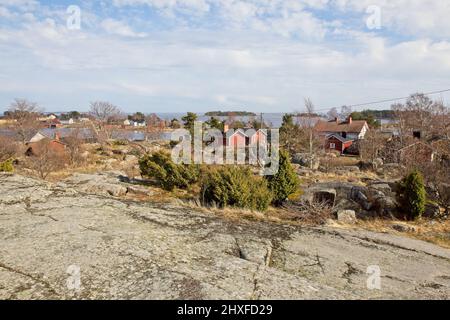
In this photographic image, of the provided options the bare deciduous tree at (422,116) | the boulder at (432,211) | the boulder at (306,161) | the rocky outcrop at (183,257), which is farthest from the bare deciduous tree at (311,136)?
the rocky outcrop at (183,257)

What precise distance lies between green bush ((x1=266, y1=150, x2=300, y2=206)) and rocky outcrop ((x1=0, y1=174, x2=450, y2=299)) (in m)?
8.16

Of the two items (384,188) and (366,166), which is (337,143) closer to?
(366,166)

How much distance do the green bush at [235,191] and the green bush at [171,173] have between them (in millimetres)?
4234

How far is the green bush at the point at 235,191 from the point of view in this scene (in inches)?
400

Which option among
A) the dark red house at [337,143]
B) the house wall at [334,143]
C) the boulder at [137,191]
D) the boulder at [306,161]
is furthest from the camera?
the house wall at [334,143]

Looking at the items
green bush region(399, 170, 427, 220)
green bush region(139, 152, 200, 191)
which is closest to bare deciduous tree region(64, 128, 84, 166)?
green bush region(139, 152, 200, 191)

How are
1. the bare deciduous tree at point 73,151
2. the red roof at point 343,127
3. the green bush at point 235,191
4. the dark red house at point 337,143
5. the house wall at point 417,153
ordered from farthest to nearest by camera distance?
the red roof at point 343,127 → the dark red house at point 337,143 → the bare deciduous tree at point 73,151 → the house wall at point 417,153 → the green bush at point 235,191

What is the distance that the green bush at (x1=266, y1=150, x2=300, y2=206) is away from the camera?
13.9m

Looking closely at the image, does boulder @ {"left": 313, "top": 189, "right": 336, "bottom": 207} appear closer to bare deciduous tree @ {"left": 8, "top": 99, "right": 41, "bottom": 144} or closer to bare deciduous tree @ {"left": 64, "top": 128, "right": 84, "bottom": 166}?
bare deciduous tree @ {"left": 64, "top": 128, "right": 84, "bottom": 166}

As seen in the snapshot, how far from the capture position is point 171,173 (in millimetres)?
15508

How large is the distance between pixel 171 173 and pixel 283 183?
5.39 m

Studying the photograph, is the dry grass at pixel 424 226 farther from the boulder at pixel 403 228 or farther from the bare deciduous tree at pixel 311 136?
the bare deciduous tree at pixel 311 136

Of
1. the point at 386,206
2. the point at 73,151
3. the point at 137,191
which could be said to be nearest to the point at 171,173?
the point at 137,191
